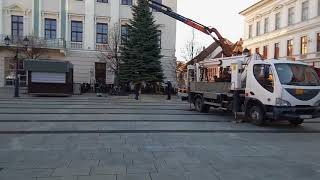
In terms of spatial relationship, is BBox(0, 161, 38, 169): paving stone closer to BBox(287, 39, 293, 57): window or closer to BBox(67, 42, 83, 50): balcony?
BBox(67, 42, 83, 50): balcony

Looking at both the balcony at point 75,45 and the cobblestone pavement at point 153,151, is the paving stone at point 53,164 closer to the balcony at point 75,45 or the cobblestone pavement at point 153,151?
the cobblestone pavement at point 153,151

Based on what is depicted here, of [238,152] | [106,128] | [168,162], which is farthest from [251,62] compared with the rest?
[168,162]

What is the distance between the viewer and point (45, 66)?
117 ft

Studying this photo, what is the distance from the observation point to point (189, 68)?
86.2 feet

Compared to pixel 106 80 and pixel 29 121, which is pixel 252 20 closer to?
pixel 106 80

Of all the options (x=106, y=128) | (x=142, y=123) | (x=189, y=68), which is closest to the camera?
(x=106, y=128)

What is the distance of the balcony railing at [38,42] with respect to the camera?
4372 centimetres

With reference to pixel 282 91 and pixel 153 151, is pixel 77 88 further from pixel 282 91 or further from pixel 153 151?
pixel 153 151

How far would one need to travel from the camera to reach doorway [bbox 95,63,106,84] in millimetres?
48281

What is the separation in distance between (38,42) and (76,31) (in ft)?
15.2

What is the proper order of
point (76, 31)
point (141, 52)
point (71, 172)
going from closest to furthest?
point (71, 172) → point (141, 52) → point (76, 31)

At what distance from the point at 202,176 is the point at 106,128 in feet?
24.2

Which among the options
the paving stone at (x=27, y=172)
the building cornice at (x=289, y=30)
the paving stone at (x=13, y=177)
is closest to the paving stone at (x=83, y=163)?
the paving stone at (x=27, y=172)

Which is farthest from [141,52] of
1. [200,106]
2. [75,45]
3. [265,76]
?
[265,76]
